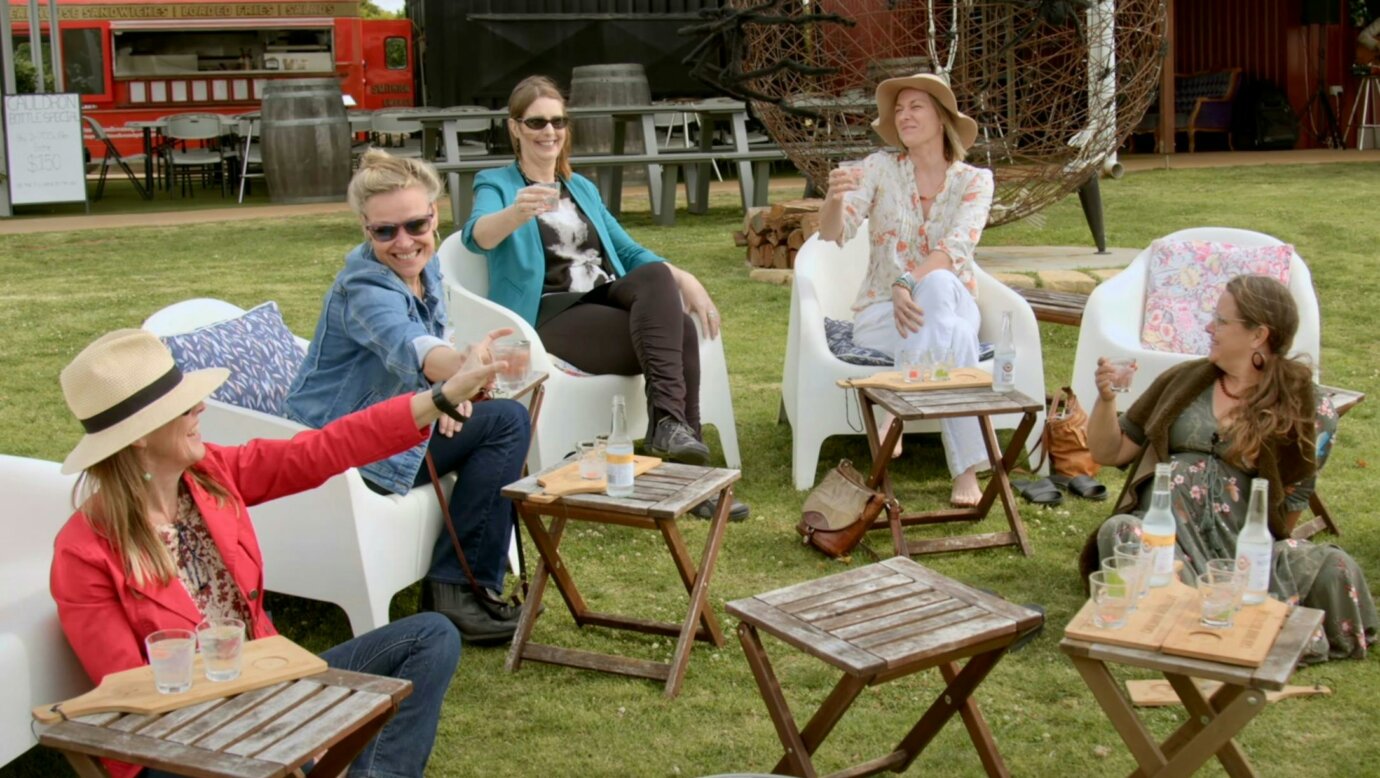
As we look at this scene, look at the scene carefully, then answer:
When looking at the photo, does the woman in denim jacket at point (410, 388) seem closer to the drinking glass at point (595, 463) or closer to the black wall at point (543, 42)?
the drinking glass at point (595, 463)

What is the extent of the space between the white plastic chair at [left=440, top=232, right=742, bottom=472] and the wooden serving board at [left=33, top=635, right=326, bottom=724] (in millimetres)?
2271

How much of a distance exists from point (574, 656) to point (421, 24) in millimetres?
14982

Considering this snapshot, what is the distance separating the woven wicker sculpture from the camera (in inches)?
316

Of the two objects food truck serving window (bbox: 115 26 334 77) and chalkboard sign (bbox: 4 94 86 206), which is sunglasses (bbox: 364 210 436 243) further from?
food truck serving window (bbox: 115 26 334 77)

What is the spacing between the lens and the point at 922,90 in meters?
5.44

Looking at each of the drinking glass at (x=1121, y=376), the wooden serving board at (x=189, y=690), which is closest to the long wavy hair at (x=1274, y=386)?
the drinking glass at (x=1121, y=376)

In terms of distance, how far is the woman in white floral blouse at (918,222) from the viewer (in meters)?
5.29

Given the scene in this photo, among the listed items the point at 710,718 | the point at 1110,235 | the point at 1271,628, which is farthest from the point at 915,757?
the point at 1110,235

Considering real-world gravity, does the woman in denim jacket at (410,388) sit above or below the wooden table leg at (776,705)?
above

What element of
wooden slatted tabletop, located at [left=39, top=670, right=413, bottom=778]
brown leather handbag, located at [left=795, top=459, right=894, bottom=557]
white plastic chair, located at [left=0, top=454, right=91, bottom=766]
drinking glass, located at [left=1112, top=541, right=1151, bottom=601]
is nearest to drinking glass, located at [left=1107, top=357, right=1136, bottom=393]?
drinking glass, located at [left=1112, top=541, right=1151, bottom=601]

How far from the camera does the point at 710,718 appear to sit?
3592 millimetres

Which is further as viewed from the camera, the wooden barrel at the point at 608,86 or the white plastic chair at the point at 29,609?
the wooden barrel at the point at 608,86

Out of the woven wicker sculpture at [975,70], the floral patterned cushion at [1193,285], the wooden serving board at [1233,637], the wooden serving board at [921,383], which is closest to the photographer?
the wooden serving board at [1233,637]

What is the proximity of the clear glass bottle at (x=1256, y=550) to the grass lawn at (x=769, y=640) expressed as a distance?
1.56 ft
